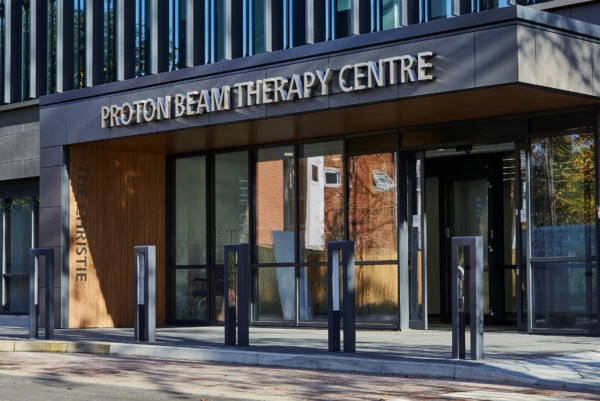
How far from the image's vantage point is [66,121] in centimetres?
1972

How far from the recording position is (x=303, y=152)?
63.3ft

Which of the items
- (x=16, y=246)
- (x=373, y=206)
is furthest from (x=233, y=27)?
(x=16, y=246)

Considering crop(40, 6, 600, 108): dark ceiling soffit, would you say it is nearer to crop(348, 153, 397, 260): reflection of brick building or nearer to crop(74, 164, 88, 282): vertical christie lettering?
crop(74, 164, 88, 282): vertical christie lettering

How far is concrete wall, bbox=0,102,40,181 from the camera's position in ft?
72.4

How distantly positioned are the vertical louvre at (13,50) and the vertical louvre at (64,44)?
1744mm

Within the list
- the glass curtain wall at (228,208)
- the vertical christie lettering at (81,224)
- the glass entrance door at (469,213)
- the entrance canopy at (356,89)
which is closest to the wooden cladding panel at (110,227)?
the vertical christie lettering at (81,224)

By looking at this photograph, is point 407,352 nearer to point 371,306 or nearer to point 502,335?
point 502,335

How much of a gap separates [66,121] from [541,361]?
1084 cm

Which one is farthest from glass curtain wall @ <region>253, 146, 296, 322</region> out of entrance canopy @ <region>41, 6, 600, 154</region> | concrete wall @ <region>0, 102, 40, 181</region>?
concrete wall @ <region>0, 102, 40, 181</region>

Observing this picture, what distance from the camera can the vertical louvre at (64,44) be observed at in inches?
867

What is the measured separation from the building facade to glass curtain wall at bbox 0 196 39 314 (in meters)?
0.05

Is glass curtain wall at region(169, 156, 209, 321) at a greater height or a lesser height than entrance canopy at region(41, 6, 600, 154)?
lesser

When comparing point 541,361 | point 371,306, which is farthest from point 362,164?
point 541,361

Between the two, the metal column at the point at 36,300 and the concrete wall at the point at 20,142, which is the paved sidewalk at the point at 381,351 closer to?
the metal column at the point at 36,300
